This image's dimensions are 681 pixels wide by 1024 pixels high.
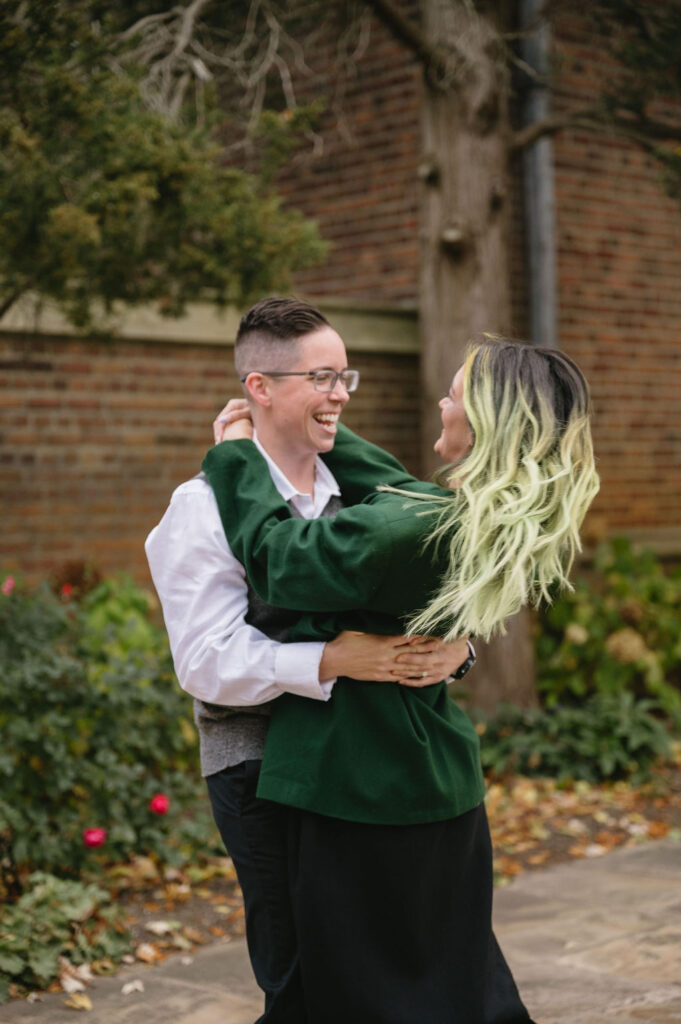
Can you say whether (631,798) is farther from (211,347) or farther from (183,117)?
(183,117)

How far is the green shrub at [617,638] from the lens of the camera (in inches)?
275

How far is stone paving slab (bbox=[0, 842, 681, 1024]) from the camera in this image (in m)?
3.54

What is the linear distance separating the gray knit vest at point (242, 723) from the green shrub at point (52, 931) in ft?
4.93

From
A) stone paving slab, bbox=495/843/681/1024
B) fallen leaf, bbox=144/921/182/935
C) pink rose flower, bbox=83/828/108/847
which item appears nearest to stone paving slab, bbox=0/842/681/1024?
stone paving slab, bbox=495/843/681/1024

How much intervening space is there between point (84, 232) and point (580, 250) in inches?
202

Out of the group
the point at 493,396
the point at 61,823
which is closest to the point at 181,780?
the point at 61,823

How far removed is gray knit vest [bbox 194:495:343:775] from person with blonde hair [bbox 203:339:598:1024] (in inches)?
3.2

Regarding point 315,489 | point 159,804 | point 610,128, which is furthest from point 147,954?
point 610,128

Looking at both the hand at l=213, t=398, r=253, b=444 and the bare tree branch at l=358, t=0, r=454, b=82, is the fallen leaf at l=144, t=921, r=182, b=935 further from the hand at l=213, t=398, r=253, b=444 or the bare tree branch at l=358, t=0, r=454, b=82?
the bare tree branch at l=358, t=0, r=454, b=82

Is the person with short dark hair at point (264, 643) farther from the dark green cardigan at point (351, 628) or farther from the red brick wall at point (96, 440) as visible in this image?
the red brick wall at point (96, 440)

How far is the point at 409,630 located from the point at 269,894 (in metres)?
0.65

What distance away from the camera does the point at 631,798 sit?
6062mm

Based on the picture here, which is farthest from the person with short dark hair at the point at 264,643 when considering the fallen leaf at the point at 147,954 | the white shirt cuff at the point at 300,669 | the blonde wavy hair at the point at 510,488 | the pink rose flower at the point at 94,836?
the pink rose flower at the point at 94,836

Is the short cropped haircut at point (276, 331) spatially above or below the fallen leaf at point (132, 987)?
above
